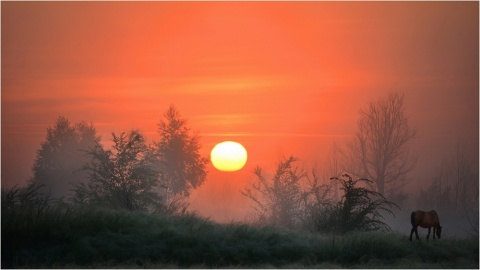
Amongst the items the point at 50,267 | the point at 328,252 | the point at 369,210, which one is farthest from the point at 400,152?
the point at 50,267

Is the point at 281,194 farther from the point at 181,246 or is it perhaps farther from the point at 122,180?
the point at 181,246

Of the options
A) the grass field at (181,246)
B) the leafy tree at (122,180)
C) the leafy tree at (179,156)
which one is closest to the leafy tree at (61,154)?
the leafy tree at (179,156)

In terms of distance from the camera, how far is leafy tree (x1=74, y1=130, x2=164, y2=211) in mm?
26359

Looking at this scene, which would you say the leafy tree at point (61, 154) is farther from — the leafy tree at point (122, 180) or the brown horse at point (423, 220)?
the brown horse at point (423, 220)

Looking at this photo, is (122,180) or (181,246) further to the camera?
(122,180)

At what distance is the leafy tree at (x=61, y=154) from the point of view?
56.7 meters

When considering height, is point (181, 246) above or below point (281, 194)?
below

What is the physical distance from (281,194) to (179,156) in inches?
1079

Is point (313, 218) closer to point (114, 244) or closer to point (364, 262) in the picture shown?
point (364, 262)

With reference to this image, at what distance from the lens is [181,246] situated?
60.1 ft

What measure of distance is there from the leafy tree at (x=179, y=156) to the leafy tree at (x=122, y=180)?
26841mm

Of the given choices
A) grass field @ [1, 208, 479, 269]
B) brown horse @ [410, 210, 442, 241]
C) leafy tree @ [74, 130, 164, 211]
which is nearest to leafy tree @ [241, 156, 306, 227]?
leafy tree @ [74, 130, 164, 211]

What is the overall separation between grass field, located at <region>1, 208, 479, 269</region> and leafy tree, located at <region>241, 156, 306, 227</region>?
10995mm

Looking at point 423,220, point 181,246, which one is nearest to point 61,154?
point 181,246
